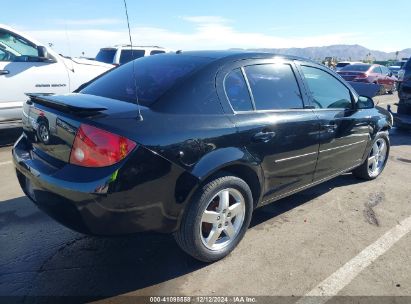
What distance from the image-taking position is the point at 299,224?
3820 millimetres

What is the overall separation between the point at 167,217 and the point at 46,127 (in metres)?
1.15

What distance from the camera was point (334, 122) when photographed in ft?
13.2

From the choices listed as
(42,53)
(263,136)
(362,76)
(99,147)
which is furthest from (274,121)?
(362,76)

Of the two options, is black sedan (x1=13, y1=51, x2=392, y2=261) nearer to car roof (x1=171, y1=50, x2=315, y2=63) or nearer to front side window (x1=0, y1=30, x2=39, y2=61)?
car roof (x1=171, y1=50, x2=315, y2=63)

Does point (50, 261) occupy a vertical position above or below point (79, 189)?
below

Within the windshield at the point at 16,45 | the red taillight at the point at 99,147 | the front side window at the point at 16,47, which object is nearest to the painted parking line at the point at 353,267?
the red taillight at the point at 99,147

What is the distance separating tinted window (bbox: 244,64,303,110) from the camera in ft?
10.9

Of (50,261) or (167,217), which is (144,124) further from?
(50,261)

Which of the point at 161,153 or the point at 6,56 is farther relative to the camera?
the point at 6,56

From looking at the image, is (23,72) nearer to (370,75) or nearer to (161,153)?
(161,153)

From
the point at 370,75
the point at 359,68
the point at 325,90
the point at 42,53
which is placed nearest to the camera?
the point at 325,90

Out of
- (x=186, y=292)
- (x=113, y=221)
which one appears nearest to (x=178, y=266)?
(x=186, y=292)

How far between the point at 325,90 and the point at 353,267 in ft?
6.31

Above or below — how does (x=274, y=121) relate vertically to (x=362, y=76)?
above
